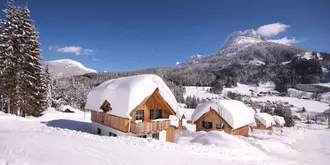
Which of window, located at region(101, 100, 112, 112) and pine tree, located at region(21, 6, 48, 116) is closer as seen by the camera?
window, located at region(101, 100, 112, 112)

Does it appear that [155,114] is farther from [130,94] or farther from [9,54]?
[9,54]

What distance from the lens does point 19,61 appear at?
81.7 ft

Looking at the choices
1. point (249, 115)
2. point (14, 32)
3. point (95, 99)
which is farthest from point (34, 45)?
point (249, 115)

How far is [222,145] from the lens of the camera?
1764 centimetres

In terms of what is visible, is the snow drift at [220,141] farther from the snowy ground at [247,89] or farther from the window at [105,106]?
the snowy ground at [247,89]

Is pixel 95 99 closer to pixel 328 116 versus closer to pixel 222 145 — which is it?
pixel 222 145

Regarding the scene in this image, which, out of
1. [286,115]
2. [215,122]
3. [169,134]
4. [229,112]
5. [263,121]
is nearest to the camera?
[169,134]

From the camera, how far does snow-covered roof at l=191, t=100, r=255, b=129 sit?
2831cm

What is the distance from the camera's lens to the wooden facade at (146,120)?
17.4 meters

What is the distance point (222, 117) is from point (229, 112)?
134 cm

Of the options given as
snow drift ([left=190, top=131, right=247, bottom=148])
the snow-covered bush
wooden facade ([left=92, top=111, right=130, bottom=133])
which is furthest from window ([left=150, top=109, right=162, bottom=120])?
the snow-covered bush

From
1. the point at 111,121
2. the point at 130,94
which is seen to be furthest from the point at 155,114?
the point at 111,121

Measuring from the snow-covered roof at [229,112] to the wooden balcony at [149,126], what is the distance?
11.7m

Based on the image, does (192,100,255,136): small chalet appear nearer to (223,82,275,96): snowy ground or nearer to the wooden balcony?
the wooden balcony
